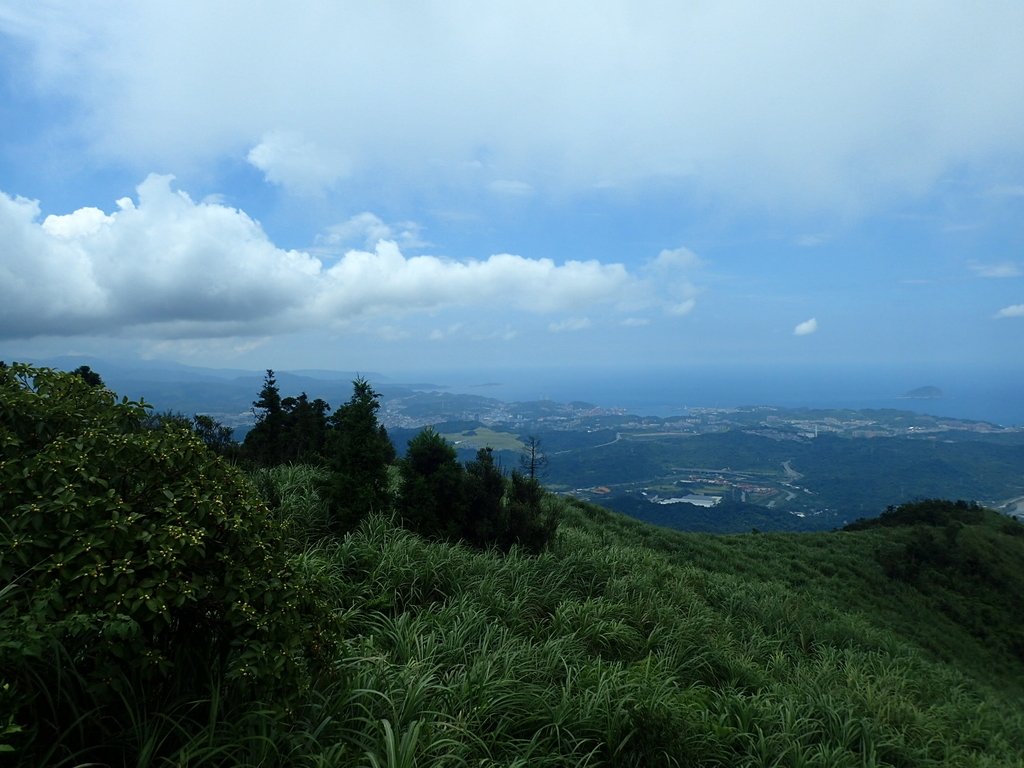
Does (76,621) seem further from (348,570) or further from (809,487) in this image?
(809,487)

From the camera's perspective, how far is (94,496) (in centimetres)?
259

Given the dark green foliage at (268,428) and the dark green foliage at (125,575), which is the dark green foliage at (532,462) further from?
the dark green foliage at (125,575)

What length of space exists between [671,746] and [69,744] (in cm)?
341

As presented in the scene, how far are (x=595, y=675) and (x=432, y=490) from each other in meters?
4.04

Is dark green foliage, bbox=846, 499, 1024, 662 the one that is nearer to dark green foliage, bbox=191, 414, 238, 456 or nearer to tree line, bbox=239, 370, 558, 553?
tree line, bbox=239, 370, 558, 553

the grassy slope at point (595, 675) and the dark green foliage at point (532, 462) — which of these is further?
the dark green foliage at point (532, 462)

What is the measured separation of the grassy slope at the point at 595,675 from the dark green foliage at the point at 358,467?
0.42 metres

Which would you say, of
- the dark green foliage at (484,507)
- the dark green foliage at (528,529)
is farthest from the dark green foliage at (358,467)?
the dark green foliage at (528,529)

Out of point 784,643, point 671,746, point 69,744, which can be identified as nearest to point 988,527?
point 784,643

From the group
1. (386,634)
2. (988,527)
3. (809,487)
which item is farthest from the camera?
(809,487)

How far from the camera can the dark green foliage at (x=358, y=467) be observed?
23.9 feet

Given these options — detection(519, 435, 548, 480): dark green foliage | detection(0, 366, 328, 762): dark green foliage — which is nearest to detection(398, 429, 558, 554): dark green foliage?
Result: detection(519, 435, 548, 480): dark green foliage

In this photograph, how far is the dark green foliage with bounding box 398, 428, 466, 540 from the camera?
7719 mm

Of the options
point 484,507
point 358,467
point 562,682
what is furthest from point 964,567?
point 358,467
